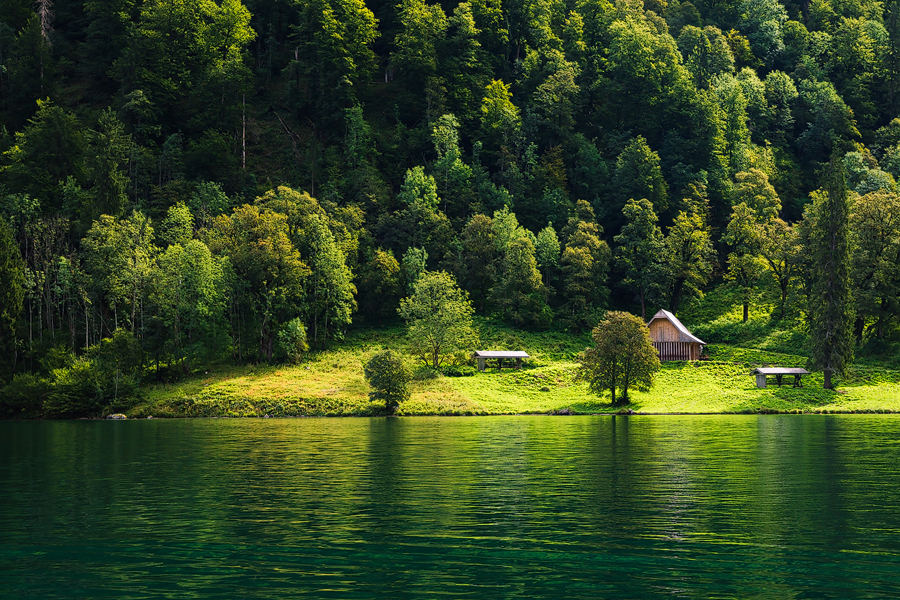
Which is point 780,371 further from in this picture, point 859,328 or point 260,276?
point 260,276

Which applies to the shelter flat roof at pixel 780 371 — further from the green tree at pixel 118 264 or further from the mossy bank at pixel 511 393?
the green tree at pixel 118 264

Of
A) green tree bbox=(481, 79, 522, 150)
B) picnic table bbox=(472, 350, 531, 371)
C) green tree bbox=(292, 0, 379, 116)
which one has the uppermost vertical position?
green tree bbox=(292, 0, 379, 116)

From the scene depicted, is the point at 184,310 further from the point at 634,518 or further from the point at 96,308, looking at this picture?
the point at 634,518

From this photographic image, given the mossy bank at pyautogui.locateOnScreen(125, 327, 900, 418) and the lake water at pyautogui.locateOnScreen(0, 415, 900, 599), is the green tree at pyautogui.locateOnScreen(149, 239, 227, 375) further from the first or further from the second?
the lake water at pyautogui.locateOnScreen(0, 415, 900, 599)

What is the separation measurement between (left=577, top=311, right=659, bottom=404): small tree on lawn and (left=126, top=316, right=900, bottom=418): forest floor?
2592mm

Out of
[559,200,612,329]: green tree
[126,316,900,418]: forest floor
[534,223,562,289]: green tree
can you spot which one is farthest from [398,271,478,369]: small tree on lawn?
[534,223,562,289]: green tree

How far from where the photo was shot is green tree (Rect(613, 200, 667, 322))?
115 meters

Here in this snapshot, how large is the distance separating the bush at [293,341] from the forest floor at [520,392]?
1615 mm

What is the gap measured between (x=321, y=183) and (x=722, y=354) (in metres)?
66.2

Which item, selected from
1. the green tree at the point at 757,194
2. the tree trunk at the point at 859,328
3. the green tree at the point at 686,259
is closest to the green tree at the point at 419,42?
the green tree at the point at 686,259

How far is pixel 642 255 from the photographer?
118062 mm

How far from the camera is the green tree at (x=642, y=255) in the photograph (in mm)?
114875

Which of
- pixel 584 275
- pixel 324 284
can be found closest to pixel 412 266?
pixel 324 284

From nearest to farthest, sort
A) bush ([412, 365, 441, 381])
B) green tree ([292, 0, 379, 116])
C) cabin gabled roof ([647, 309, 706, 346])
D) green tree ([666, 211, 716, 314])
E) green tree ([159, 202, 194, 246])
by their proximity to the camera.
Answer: bush ([412, 365, 441, 381])
cabin gabled roof ([647, 309, 706, 346])
green tree ([159, 202, 194, 246])
green tree ([666, 211, 716, 314])
green tree ([292, 0, 379, 116])
